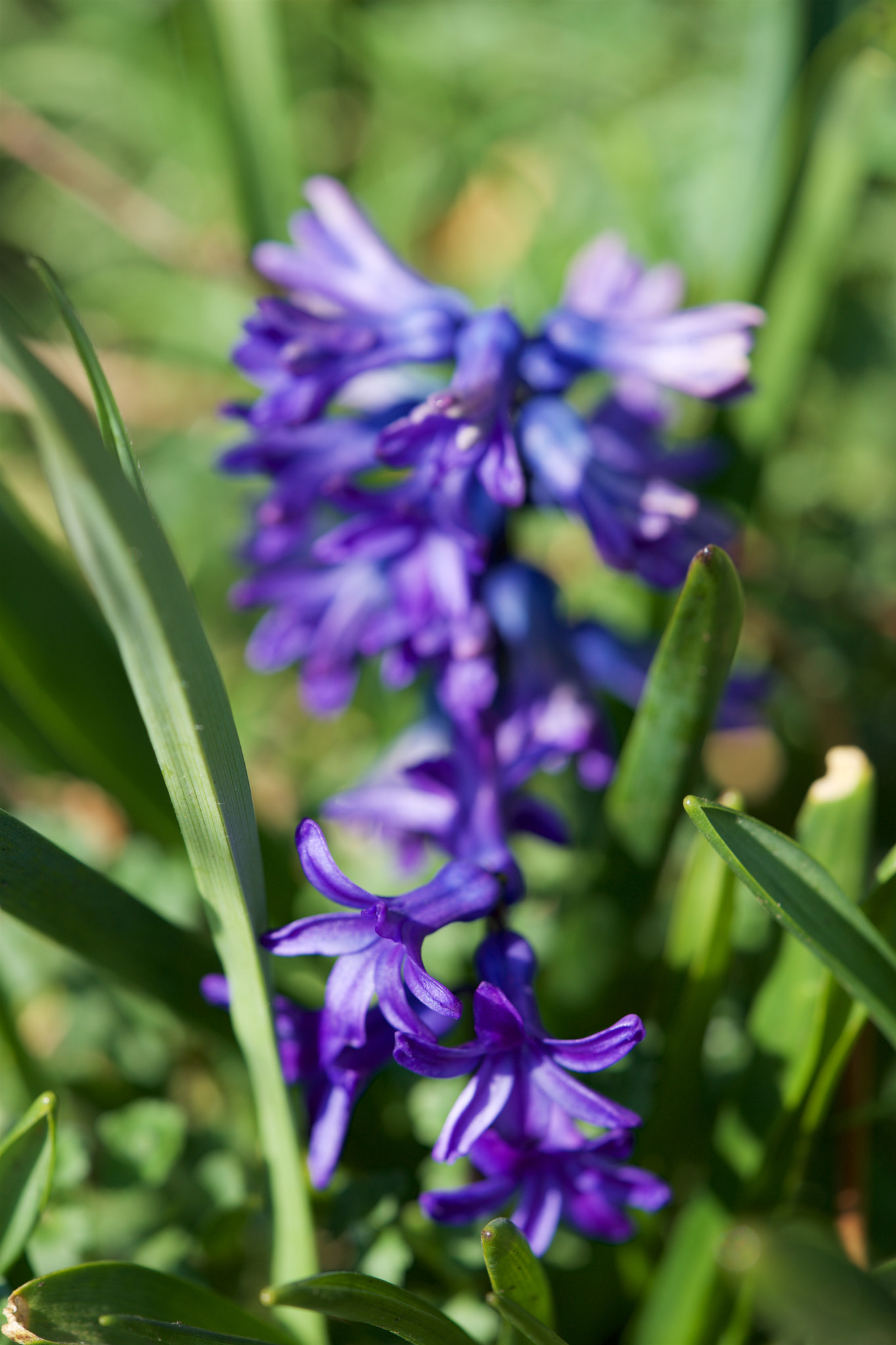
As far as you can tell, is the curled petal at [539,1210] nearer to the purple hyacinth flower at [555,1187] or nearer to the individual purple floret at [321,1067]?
the purple hyacinth flower at [555,1187]

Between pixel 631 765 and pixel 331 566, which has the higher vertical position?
pixel 331 566

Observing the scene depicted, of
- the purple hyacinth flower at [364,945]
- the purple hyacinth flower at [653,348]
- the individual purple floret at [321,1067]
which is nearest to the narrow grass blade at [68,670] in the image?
the individual purple floret at [321,1067]

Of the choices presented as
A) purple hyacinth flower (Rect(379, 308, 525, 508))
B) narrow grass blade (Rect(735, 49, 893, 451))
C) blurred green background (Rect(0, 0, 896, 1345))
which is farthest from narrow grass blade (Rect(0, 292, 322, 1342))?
narrow grass blade (Rect(735, 49, 893, 451))

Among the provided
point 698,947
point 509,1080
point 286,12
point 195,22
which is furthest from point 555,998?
point 286,12

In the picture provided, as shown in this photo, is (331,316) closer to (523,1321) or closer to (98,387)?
(98,387)

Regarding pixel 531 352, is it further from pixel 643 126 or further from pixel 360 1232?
pixel 643 126
